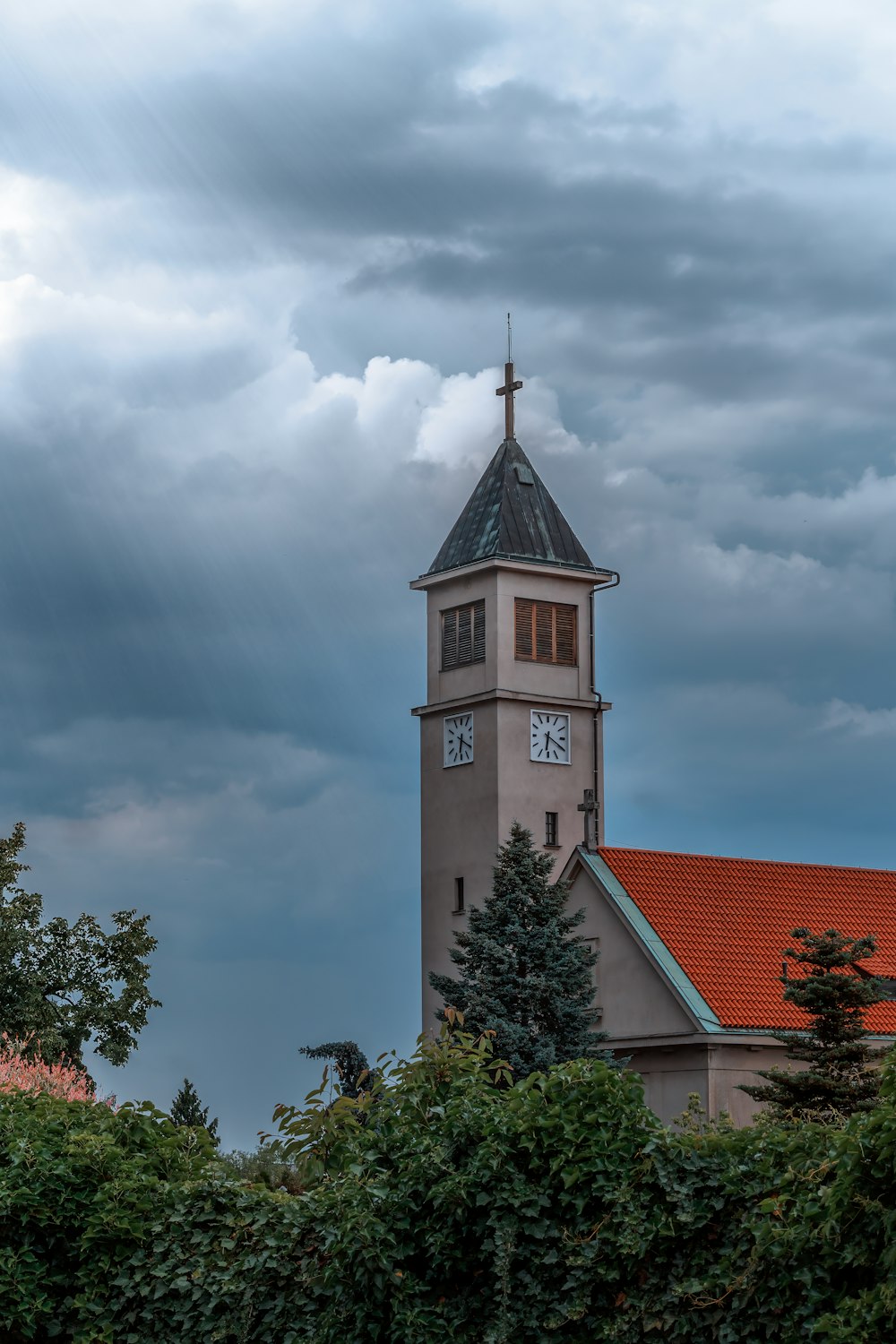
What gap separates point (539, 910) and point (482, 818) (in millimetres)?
15043

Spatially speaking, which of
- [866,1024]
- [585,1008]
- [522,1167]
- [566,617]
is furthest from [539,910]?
[522,1167]

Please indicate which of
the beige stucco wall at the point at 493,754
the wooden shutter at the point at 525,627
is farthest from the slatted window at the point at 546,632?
the beige stucco wall at the point at 493,754

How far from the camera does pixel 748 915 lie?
4544 centimetres

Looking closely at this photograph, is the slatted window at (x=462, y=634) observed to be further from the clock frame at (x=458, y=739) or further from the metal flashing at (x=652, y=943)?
the metal flashing at (x=652, y=943)

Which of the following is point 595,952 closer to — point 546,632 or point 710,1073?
point 710,1073

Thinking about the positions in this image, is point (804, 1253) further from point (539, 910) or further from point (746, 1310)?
point (539, 910)

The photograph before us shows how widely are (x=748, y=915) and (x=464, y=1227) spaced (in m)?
37.1

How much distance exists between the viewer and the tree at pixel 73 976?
4631cm

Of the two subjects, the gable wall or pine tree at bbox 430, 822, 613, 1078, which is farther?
the gable wall

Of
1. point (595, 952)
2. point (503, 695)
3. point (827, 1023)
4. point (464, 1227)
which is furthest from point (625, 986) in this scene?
point (464, 1227)

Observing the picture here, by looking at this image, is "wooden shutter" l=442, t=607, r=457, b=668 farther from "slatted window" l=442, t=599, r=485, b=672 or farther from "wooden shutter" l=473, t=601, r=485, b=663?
"wooden shutter" l=473, t=601, r=485, b=663

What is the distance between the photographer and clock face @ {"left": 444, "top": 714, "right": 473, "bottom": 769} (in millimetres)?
55469

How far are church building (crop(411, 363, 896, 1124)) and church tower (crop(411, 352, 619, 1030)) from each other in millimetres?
56

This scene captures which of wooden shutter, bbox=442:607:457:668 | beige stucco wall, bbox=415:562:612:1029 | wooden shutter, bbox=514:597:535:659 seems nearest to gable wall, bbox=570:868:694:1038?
beige stucco wall, bbox=415:562:612:1029
